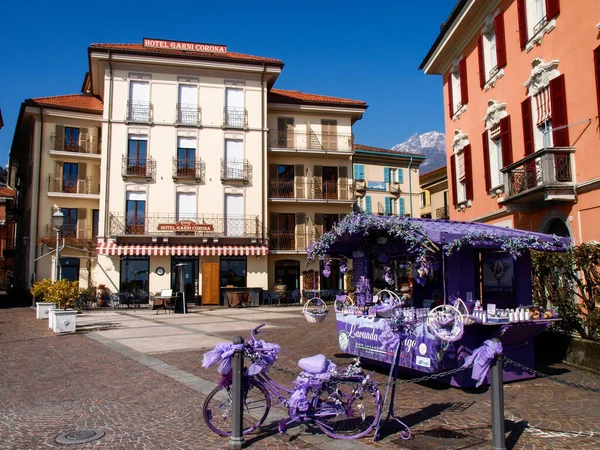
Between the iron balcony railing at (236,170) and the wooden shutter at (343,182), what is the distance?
21.0 feet

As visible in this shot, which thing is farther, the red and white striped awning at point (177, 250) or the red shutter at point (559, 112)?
the red and white striped awning at point (177, 250)

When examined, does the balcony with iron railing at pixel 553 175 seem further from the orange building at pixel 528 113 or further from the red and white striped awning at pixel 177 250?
the red and white striped awning at pixel 177 250

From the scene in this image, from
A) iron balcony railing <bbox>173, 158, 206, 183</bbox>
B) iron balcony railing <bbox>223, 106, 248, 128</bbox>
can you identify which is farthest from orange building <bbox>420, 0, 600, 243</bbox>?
iron balcony railing <bbox>173, 158, 206, 183</bbox>

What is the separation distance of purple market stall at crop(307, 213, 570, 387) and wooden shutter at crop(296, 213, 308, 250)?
77.1 feet

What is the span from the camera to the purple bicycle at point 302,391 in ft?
18.3

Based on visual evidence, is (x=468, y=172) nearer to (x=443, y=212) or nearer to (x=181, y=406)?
(x=181, y=406)

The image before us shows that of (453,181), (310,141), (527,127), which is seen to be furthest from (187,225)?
(527,127)

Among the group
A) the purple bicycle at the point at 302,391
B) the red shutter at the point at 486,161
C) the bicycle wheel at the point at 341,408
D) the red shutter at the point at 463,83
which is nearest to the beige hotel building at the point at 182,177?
the red shutter at the point at 463,83

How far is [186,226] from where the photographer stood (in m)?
31.2

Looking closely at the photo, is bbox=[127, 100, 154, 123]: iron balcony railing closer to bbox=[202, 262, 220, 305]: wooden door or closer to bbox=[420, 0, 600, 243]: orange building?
bbox=[202, 262, 220, 305]: wooden door

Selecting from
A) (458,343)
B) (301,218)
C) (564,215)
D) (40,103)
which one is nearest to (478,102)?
(564,215)

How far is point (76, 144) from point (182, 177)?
313 inches

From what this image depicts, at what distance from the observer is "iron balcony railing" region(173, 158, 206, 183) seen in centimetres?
3191

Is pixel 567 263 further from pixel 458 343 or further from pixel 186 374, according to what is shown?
pixel 186 374
